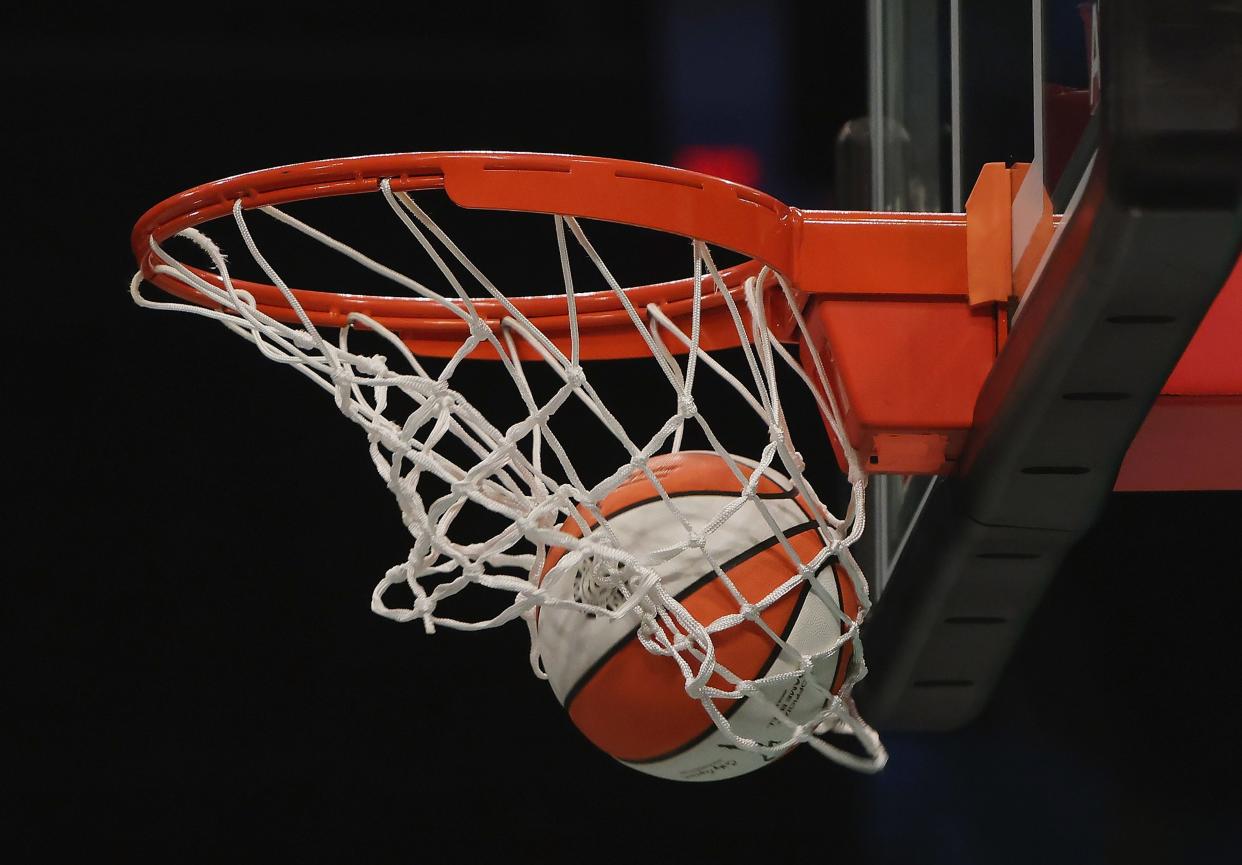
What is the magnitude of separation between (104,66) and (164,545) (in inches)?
26.4

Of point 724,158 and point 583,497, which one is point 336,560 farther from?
point 583,497

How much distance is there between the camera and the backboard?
79 centimetres

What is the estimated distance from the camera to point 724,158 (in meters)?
1.95

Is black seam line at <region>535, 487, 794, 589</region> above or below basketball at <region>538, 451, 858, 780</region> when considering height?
above

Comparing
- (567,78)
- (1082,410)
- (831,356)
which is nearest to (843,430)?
(831,356)

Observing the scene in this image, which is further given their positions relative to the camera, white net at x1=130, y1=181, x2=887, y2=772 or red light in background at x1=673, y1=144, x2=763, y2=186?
red light in background at x1=673, y1=144, x2=763, y2=186

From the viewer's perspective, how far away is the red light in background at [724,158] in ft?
6.40

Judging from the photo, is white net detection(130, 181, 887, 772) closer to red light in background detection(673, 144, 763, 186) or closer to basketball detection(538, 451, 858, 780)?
basketball detection(538, 451, 858, 780)

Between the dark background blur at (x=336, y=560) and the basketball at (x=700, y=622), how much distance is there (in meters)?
0.97

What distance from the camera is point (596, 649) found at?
1.04 meters

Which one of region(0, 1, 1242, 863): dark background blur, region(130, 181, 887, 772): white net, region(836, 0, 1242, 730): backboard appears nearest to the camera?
region(836, 0, 1242, 730): backboard

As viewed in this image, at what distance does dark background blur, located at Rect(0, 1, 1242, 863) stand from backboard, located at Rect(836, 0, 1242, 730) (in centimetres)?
65

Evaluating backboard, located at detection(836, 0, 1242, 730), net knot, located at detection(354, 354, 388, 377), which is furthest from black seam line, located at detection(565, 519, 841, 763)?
net knot, located at detection(354, 354, 388, 377)

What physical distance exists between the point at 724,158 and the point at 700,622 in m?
1.08
